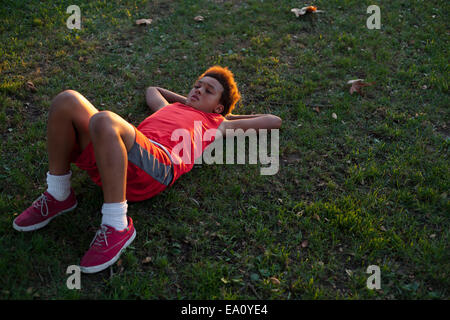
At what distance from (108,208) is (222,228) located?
0.95 metres

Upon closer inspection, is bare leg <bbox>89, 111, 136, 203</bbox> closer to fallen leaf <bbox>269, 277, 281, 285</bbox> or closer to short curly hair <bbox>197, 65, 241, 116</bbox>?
fallen leaf <bbox>269, 277, 281, 285</bbox>

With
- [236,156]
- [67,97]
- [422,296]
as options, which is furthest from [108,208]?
[422,296]

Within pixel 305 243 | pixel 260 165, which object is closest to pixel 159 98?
pixel 260 165

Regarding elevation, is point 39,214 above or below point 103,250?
above

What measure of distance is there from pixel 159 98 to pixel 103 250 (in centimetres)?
214

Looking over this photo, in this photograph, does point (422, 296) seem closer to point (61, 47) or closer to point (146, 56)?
point (146, 56)

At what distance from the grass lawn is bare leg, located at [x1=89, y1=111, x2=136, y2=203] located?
0.51 m

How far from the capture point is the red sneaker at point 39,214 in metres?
2.68

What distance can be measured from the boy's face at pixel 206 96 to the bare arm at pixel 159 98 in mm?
386

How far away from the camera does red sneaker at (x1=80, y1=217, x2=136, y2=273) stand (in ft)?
8.11

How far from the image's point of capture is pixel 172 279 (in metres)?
2.56

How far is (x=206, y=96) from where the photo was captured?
3729mm

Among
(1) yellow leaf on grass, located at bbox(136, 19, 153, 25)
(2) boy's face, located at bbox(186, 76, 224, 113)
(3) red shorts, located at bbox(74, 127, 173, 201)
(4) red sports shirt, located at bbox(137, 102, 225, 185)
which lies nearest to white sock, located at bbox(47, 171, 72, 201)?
(3) red shorts, located at bbox(74, 127, 173, 201)

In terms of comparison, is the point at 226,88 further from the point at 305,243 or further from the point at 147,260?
the point at 147,260
